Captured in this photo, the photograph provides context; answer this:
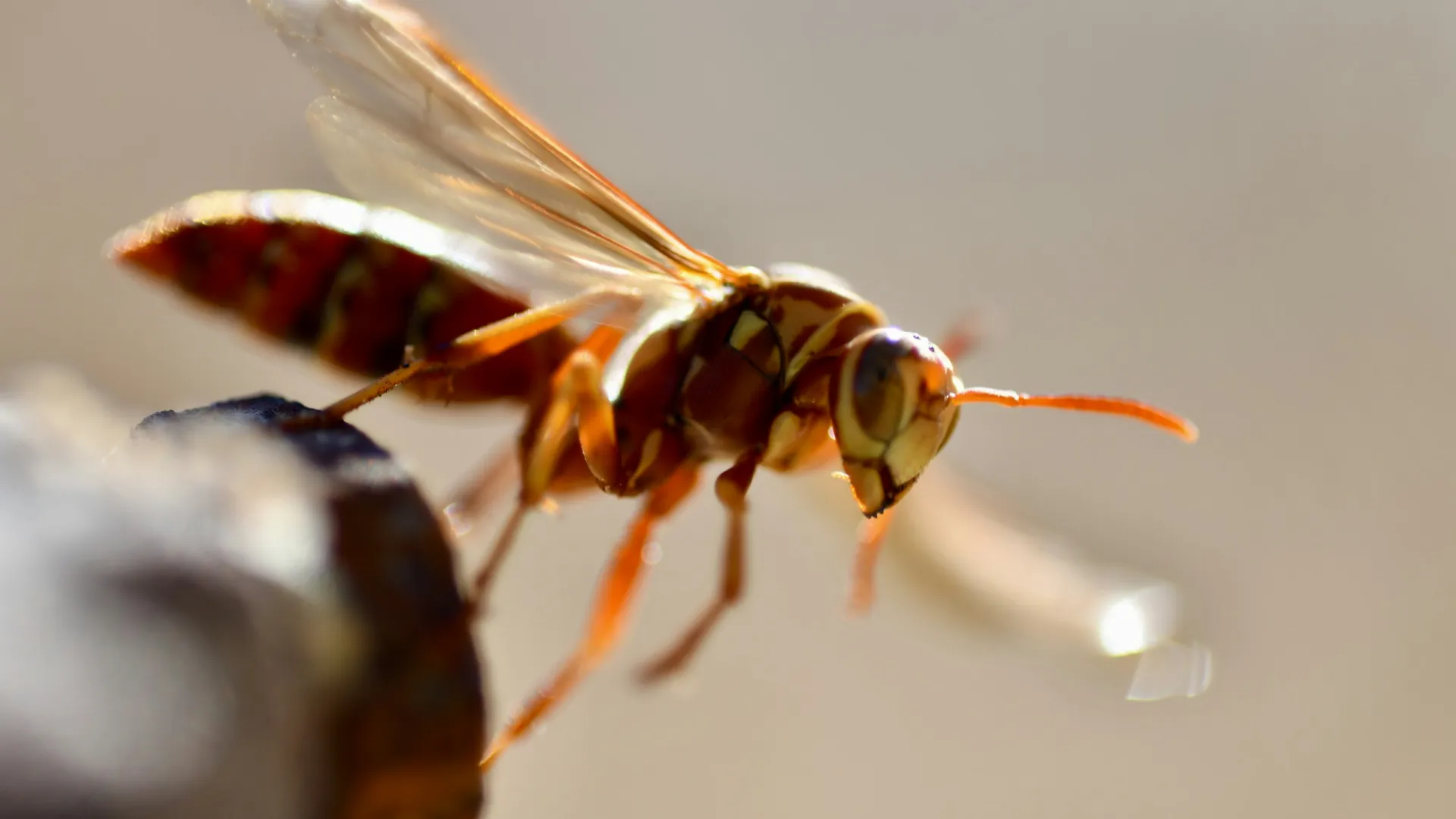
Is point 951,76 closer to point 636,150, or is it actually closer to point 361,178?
point 636,150

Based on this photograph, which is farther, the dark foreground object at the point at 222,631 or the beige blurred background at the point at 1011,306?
the beige blurred background at the point at 1011,306

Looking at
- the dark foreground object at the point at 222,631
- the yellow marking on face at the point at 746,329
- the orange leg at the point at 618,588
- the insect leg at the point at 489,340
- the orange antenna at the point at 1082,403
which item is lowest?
the orange leg at the point at 618,588

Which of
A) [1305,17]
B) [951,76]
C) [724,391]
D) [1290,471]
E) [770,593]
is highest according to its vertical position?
[1305,17]

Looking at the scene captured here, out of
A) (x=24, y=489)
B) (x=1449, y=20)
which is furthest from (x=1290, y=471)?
(x=24, y=489)

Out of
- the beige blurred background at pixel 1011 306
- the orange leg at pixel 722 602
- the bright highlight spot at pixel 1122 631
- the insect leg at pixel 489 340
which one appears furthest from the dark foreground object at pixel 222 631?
the beige blurred background at pixel 1011 306

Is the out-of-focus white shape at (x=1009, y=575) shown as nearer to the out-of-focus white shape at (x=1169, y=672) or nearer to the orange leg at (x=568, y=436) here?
the out-of-focus white shape at (x=1169, y=672)

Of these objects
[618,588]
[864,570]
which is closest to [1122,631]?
[864,570]

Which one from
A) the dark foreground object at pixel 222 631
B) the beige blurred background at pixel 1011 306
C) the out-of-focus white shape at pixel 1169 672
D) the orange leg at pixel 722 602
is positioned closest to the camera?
the dark foreground object at pixel 222 631
